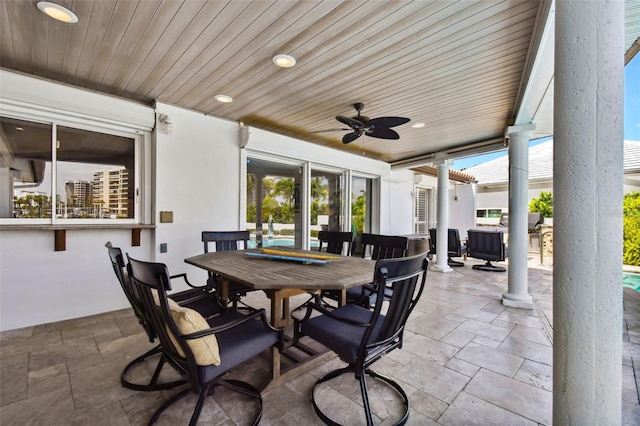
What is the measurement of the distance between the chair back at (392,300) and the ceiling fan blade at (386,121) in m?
1.83

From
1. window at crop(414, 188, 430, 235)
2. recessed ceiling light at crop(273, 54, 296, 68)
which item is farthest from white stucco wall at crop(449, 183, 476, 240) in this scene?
recessed ceiling light at crop(273, 54, 296, 68)

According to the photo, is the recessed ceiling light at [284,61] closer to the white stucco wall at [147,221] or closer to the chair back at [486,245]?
the white stucco wall at [147,221]

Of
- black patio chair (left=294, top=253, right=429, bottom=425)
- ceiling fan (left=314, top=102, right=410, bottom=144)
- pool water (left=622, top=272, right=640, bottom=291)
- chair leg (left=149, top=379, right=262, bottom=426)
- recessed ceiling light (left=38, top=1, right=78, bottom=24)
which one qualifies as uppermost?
recessed ceiling light (left=38, top=1, right=78, bottom=24)

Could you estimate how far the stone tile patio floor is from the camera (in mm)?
1645

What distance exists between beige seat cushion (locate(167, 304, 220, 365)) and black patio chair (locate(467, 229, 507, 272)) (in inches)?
238

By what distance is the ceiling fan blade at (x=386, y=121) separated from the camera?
301 centimetres

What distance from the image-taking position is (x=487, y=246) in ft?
19.9

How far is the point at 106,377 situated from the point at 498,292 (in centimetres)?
493

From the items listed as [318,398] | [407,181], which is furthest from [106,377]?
[407,181]

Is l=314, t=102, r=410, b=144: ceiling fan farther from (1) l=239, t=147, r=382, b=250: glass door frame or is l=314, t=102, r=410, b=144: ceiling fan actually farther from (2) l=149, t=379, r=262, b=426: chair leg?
(2) l=149, t=379, r=262, b=426: chair leg

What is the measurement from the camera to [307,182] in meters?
5.20

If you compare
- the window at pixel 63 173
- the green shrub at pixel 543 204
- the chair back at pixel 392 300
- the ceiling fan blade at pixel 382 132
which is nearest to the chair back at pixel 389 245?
the chair back at pixel 392 300

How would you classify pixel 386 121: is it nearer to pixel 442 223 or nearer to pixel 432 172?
pixel 442 223

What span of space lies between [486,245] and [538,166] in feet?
18.6
